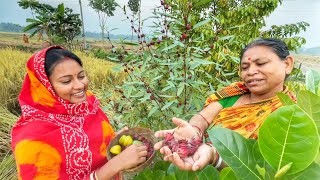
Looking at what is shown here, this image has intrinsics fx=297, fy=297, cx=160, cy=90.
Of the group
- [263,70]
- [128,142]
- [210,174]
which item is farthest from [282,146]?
[128,142]

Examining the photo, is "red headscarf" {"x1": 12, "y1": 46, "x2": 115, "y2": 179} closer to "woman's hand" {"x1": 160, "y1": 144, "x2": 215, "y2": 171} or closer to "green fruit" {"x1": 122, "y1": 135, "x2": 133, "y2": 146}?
"green fruit" {"x1": 122, "y1": 135, "x2": 133, "y2": 146}

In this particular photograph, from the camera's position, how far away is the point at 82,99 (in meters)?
1.33

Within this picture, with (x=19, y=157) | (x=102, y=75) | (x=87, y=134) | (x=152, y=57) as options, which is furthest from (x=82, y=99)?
(x=102, y=75)

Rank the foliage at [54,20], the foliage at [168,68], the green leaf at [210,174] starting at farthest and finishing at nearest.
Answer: the foliage at [54,20]
the foliage at [168,68]
the green leaf at [210,174]

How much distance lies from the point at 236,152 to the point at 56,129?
1.03 m

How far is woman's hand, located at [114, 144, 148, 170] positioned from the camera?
1107mm

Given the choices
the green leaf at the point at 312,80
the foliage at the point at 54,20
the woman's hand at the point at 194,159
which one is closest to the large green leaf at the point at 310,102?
the green leaf at the point at 312,80

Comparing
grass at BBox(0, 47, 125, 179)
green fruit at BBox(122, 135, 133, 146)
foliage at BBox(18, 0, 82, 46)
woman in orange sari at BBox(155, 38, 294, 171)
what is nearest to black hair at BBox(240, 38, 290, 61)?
woman in orange sari at BBox(155, 38, 294, 171)

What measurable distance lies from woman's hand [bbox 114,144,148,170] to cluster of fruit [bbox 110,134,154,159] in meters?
0.04

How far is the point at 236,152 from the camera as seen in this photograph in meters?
0.43

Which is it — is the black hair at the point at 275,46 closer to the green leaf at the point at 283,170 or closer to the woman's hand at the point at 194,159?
the woman's hand at the point at 194,159

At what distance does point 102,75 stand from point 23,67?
4.01 feet

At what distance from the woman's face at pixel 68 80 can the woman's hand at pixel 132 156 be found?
350 millimetres

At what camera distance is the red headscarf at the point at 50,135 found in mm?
1190
